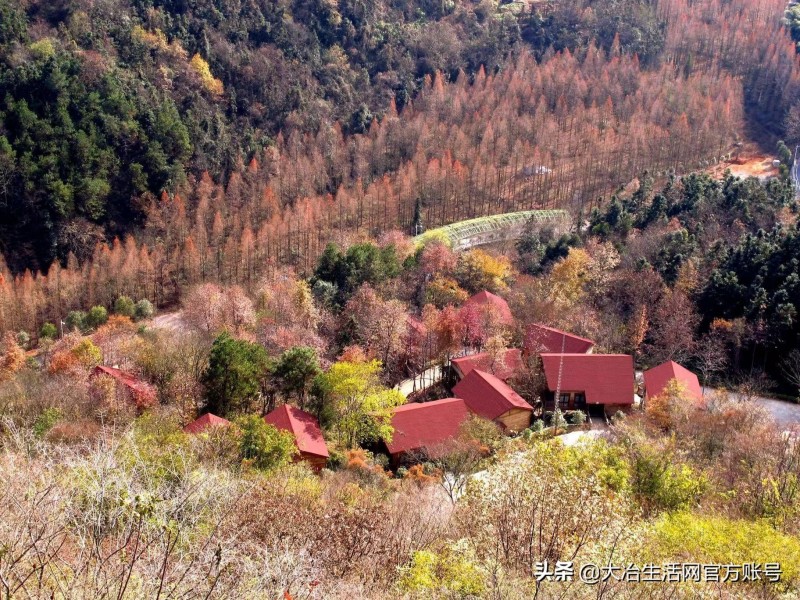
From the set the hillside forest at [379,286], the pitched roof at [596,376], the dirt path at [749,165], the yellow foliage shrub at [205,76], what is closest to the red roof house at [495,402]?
the hillside forest at [379,286]

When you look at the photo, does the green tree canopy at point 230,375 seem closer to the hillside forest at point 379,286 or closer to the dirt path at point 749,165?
the hillside forest at point 379,286

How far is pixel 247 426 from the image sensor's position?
20.0m

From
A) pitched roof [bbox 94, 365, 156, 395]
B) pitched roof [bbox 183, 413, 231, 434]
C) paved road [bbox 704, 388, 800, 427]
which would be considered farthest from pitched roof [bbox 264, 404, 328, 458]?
paved road [bbox 704, 388, 800, 427]

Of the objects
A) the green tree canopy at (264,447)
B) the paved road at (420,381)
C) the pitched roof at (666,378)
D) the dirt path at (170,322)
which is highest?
the green tree canopy at (264,447)

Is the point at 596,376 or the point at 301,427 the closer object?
the point at 301,427

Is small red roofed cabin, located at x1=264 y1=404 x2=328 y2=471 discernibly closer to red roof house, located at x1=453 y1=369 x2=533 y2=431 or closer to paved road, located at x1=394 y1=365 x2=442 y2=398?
red roof house, located at x1=453 y1=369 x2=533 y2=431

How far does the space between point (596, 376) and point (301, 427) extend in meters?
11.8

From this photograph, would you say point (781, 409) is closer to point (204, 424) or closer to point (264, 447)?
point (264, 447)

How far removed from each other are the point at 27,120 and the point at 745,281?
48.1 metres

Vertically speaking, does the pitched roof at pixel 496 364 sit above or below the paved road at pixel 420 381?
above

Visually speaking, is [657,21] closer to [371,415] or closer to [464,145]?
[464,145]

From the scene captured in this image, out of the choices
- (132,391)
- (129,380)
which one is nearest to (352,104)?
(129,380)

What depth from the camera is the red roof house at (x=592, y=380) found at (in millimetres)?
28312

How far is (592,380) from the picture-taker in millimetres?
28516
